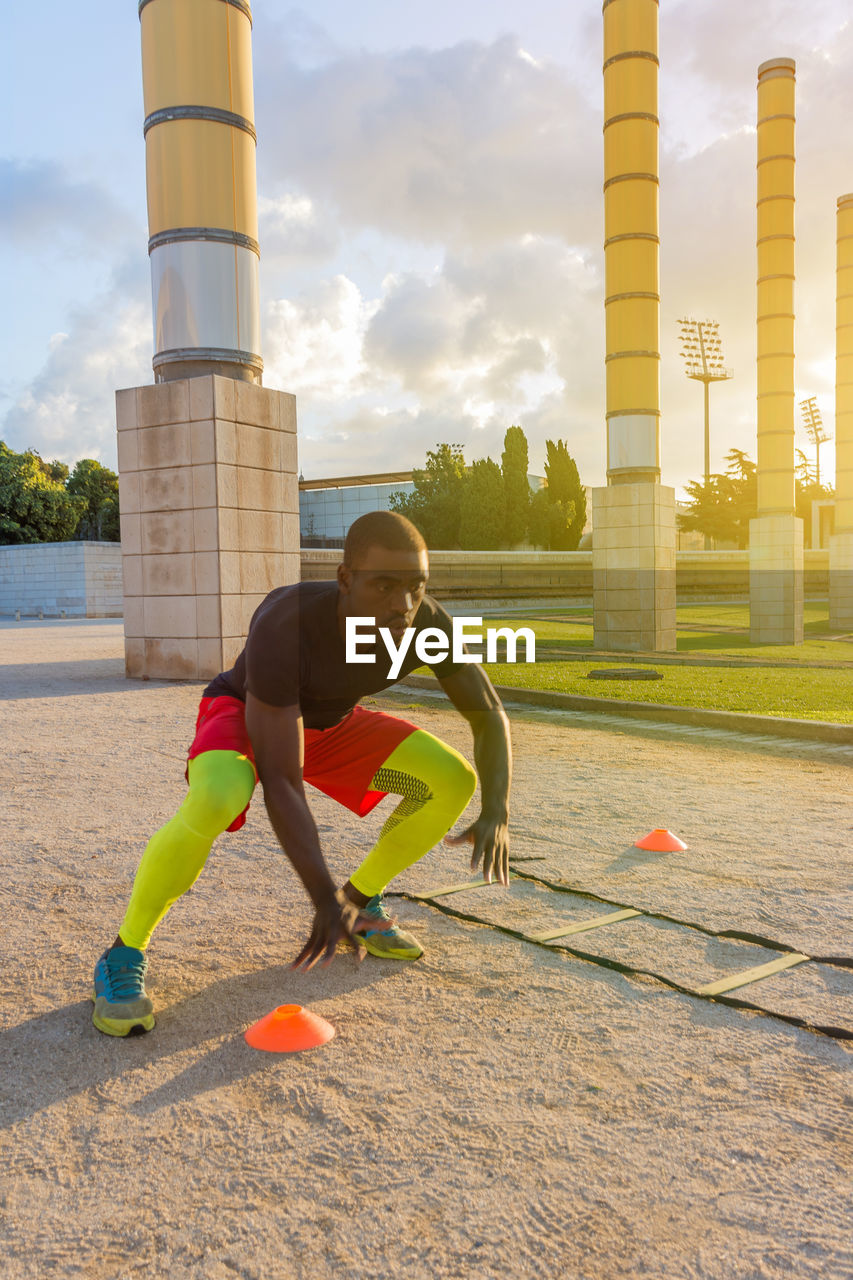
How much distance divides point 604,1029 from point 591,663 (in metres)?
12.1

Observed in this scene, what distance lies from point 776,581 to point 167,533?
13.7 m

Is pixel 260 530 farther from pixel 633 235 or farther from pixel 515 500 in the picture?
pixel 515 500

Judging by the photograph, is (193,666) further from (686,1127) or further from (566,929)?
(686,1127)

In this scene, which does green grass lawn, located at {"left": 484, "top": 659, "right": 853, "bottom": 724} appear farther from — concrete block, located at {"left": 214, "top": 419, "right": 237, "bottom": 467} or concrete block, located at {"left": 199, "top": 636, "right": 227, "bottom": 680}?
concrete block, located at {"left": 214, "top": 419, "right": 237, "bottom": 467}

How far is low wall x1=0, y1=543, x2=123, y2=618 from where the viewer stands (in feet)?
117

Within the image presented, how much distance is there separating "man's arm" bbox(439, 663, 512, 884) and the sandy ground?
1.54 feet

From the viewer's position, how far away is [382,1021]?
2.88m

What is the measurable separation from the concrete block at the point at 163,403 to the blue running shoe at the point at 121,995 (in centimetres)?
953

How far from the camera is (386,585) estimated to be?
261 cm

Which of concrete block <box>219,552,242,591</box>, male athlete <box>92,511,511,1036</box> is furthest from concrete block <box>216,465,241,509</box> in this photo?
male athlete <box>92,511,511,1036</box>

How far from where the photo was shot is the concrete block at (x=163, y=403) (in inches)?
456

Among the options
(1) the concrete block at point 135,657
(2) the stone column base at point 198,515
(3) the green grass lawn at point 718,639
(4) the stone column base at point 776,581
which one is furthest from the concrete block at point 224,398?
(4) the stone column base at point 776,581

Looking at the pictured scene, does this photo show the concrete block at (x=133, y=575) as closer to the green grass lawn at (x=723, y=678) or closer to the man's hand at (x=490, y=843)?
the green grass lawn at (x=723, y=678)

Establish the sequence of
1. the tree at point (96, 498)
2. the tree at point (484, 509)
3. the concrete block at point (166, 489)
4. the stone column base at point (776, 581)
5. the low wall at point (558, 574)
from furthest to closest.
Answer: the tree at point (484, 509), the tree at point (96, 498), the low wall at point (558, 574), the stone column base at point (776, 581), the concrete block at point (166, 489)
